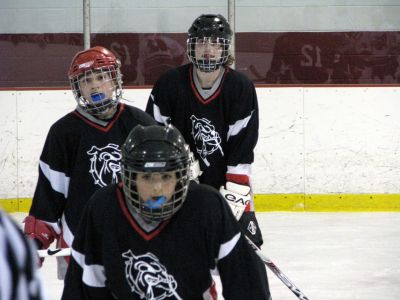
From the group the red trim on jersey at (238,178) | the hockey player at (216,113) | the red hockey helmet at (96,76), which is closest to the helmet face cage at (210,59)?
the hockey player at (216,113)

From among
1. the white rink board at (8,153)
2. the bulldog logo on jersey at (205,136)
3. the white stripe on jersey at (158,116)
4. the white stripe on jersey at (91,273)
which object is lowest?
the white rink board at (8,153)

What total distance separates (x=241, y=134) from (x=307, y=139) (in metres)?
2.68

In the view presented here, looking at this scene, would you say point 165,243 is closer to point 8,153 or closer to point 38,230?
point 38,230

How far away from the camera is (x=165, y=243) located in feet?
6.01

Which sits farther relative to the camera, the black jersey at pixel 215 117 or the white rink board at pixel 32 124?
the white rink board at pixel 32 124

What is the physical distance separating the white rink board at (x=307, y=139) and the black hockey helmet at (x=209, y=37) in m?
2.69

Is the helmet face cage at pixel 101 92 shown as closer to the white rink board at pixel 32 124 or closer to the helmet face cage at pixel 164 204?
the helmet face cage at pixel 164 204

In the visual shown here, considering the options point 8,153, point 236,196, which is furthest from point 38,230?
point 8,153

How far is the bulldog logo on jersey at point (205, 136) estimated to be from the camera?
10.3ft

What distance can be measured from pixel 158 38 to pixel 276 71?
0.77 metres

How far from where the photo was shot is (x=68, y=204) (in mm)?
2578

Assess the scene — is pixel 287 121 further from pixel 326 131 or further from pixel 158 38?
pixel 158 38

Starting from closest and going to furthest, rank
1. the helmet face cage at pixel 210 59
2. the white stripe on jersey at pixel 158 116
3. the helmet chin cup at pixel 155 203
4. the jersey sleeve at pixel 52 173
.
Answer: the helmet chin cup at pixel 155 203
the jersey sleeve at pixel 52 173
the helmet face cage at pixel 210 59
the white stripe on jersey at pixel 158 116

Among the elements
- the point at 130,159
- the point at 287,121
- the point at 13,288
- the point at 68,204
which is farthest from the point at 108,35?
the point at 13,288
